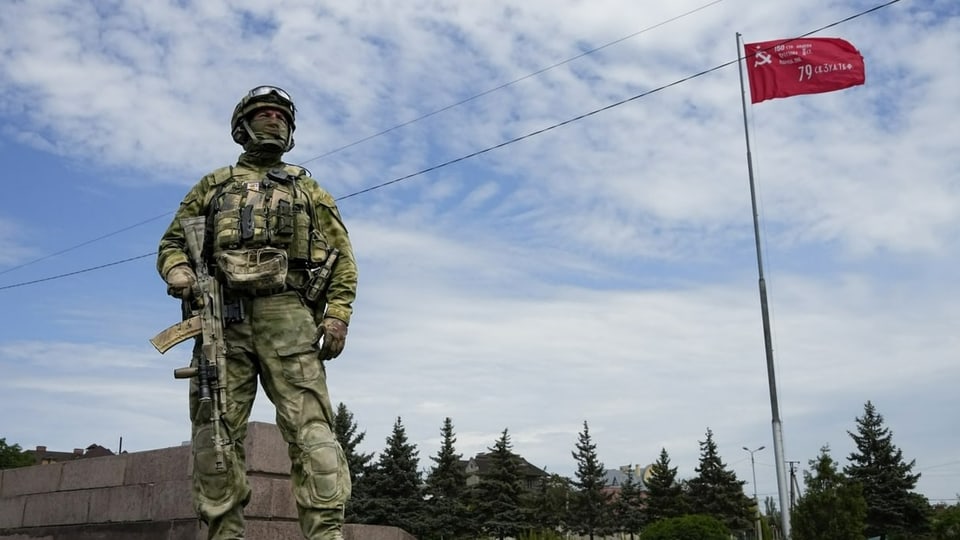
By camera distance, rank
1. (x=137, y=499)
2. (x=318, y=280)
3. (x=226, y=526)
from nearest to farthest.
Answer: (x=226, y=526), (x=318, y=280), (x=137, y=499)

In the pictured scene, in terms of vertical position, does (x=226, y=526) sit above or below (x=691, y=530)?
below

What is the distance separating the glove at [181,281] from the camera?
14.9ft

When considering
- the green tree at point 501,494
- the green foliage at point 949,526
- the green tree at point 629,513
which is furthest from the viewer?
the green tree at point 629,513

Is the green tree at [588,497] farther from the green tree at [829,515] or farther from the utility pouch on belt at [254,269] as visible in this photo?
the utility pouch on belt at [254,269]

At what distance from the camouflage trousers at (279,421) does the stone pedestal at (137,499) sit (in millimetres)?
2126

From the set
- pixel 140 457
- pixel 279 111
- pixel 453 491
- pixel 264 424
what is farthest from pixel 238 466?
pixel 453 491

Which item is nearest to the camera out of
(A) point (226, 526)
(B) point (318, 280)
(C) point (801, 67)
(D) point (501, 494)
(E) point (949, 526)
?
(A) point (226, 526)

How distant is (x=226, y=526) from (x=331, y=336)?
1039mm

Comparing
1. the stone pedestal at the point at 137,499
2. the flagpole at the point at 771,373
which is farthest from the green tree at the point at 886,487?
the stone pedestal at the point at 137,499

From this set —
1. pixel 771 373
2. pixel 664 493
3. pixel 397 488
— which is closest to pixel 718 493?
pixel 664 493

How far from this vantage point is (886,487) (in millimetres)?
38469

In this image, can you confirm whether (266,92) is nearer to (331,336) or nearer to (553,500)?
(331,336)

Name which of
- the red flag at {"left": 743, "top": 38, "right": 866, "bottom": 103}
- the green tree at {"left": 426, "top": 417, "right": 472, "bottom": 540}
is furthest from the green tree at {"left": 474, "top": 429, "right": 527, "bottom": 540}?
the red flag at {"left": 743, "top": 38, "right": 866, "bottom": 103}

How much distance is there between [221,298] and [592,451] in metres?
45.9
